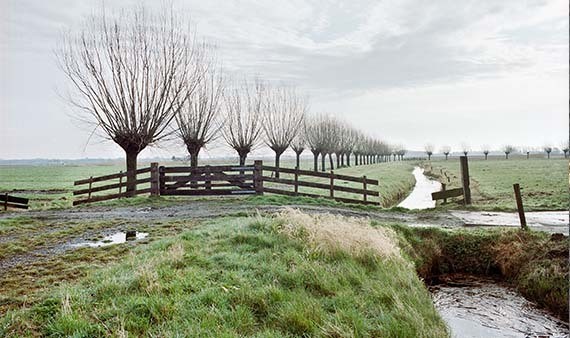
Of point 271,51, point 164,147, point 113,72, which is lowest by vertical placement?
point 164,147

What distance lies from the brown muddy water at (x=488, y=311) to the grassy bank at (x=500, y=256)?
0.97 feet

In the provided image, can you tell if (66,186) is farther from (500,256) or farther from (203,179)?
(500,256)

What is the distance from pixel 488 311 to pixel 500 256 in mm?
2184

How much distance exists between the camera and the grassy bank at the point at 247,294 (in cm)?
380

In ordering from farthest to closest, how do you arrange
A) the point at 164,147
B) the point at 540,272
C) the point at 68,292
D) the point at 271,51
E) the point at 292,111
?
the point at 292,111
the point at 271,51
the point at 164,147
the point at 540,272
the point at 68,292

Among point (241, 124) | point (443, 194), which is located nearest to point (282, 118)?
point (241, 124)

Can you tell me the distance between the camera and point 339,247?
6.56 metres

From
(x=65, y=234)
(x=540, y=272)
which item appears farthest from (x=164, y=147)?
(x=540, y=272)

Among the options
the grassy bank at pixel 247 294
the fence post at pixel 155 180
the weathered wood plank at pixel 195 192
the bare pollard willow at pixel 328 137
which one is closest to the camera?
the grassy bank at pixel 247 294

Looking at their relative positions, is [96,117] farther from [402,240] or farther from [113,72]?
[402,240]

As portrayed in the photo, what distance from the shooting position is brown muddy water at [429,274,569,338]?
19.1ft

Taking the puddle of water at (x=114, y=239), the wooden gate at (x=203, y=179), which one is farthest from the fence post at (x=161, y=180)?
the puddle of water at (x=114, y=239)

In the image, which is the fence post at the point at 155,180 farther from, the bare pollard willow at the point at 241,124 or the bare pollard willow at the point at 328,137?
the bare pollard willow at the point at 328,137

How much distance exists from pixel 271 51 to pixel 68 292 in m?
21.4
